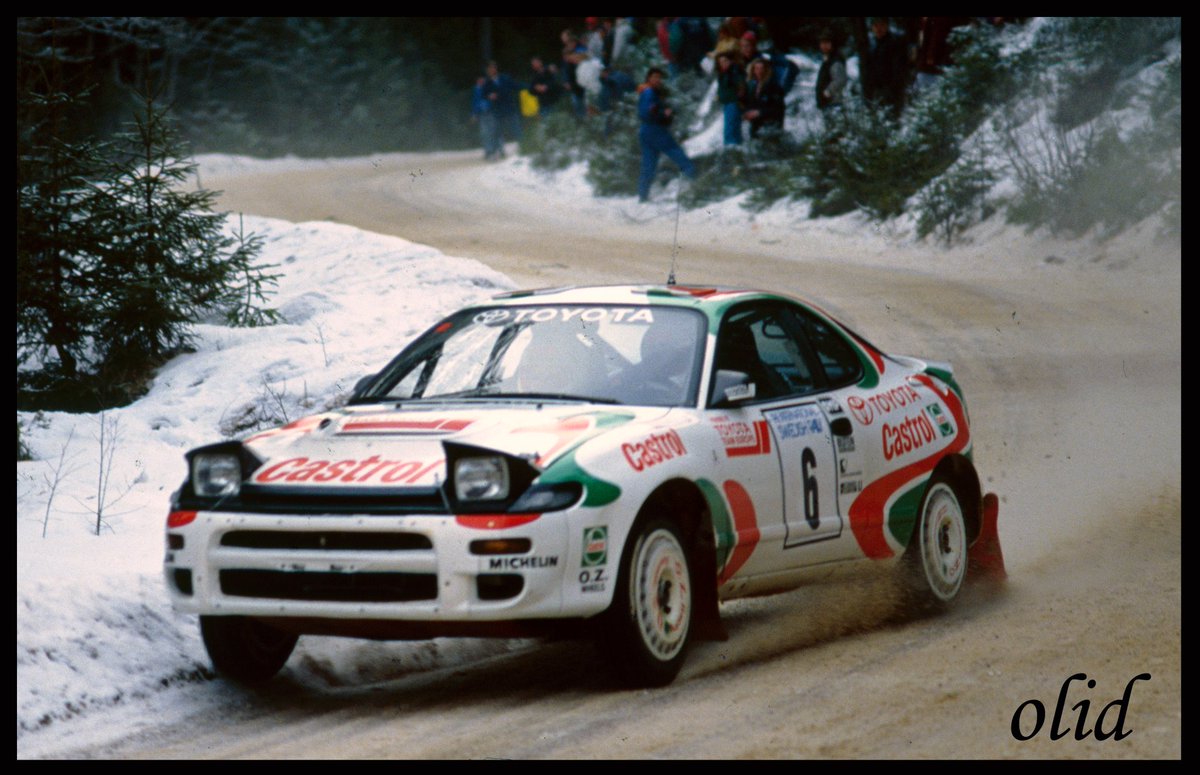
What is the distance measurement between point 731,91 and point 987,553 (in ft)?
57.3

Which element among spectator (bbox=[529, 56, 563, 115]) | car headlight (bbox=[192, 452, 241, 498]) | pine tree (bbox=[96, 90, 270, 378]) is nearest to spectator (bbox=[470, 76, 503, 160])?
spectator (bbox=[529, 56, 563, 115])

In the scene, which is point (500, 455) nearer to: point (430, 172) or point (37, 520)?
point (37, 520)

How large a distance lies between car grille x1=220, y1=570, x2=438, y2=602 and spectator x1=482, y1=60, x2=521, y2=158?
1218 inches

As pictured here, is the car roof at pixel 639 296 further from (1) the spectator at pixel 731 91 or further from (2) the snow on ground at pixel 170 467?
(1) the spectator at pixel 731 91

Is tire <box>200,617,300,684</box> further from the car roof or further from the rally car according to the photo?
the car roof

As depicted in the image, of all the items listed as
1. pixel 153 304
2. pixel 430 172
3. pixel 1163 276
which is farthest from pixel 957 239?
pixel 430 172

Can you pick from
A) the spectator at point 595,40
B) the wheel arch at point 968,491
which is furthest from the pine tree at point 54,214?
the spectator at point 595,40

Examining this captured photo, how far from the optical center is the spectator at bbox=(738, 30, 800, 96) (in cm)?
2453

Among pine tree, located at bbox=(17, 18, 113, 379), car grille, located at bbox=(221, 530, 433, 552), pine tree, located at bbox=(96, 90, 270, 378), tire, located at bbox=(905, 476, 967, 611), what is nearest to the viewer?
car grille, located at bbox=(221, 530, 433, 552)

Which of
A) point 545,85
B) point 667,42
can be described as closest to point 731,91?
point 667,42

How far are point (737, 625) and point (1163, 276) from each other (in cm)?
1216

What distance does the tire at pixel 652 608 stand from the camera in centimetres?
576

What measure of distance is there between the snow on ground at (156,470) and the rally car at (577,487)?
0.41m

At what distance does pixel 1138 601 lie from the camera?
7.46m
